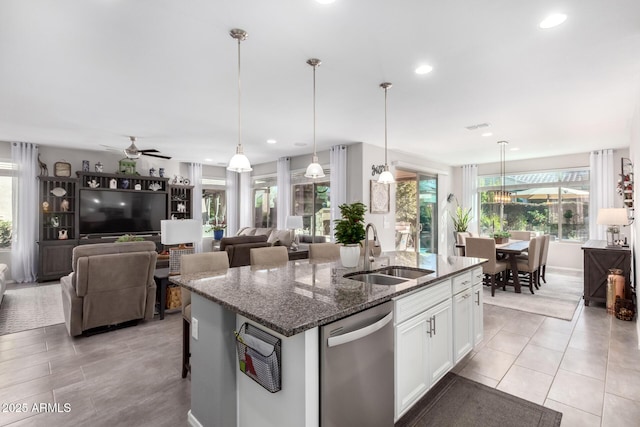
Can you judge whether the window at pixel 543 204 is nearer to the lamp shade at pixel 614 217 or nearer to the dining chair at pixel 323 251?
the lamp shade at pixel 614 217

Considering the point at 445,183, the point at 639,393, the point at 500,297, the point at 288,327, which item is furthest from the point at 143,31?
the point at 445,183

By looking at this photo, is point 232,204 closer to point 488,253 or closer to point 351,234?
point 488,253

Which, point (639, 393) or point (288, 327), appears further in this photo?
point (639, 393)

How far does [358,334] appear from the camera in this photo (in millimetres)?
1544

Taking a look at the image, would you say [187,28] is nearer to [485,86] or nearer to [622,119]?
[485,86]

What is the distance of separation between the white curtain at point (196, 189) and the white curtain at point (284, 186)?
2398mm

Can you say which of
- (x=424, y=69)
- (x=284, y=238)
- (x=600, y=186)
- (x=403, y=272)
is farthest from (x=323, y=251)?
(x=600, y=186)

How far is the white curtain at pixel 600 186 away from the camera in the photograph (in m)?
6.47

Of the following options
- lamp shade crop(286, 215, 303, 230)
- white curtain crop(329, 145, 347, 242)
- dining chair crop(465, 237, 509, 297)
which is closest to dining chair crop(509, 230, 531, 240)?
dining chair crop(465, 237, 509, 297)

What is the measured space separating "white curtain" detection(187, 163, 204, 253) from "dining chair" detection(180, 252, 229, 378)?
6.21 m

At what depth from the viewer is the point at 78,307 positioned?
3414mm

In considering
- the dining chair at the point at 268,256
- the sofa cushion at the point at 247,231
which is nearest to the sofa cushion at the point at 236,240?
the dining chair at the point at 268,256

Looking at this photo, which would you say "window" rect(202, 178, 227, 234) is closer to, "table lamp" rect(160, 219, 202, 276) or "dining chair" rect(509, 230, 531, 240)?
"table lamp" rect(160, 219, 202, 276)

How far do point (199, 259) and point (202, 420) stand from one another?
1212 millimetres
